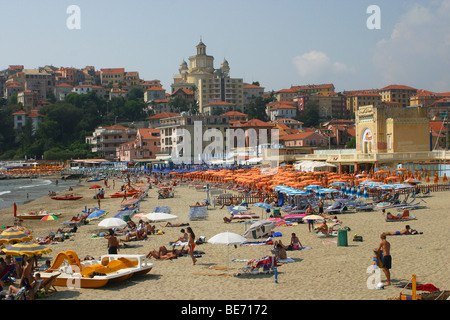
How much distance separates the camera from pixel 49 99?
14025 centimetres

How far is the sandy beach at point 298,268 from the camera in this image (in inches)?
414

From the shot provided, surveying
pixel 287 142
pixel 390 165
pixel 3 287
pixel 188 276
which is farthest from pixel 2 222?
pixel 287 142

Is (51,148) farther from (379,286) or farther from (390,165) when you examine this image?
(379,286)

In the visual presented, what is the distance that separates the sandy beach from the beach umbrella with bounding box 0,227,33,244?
1.16 m

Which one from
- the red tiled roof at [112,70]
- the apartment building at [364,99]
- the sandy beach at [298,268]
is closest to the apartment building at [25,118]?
the red tiled roof at [112,70]

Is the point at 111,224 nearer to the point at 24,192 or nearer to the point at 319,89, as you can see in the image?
the point at 24,192

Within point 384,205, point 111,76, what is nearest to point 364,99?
point 111,76

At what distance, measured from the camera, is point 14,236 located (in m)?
17.2

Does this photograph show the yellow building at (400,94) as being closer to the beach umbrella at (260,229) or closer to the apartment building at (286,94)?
the apartment building at (286,94)

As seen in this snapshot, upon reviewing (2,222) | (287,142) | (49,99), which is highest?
(49,99)

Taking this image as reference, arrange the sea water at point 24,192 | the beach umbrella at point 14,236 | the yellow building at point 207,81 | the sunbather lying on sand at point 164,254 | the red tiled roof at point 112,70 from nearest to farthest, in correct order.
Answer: the sunbather lying on sand at point 164,254, the beach umbrella at point 14,236, the sea water at point 24,192, the yellow building at point 207,81, the red tiled roof at point 112,70

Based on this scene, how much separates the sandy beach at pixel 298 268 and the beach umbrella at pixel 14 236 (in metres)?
1.16

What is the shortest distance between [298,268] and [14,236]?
1020 centimetres

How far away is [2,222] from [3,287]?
16398mm
